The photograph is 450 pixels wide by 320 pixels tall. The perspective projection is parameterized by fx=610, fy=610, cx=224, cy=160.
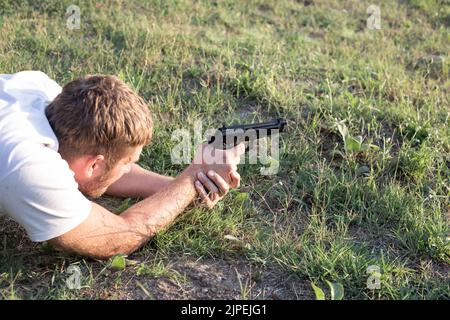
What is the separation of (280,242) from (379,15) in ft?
15.6

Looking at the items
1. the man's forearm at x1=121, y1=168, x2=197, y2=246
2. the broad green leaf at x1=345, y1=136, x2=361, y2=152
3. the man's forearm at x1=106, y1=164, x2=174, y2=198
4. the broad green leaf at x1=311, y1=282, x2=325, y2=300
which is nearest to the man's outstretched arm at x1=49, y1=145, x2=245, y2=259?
the man's forearm at x1=121, y1=168, x2=197, y2=246

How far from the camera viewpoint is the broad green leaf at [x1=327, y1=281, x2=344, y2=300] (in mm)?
2662

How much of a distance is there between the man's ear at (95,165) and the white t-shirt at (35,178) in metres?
0.18

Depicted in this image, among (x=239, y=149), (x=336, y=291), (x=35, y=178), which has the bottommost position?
(x=336, y=291)

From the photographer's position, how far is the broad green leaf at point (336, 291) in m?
2.66

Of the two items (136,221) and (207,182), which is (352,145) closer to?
(207,182)

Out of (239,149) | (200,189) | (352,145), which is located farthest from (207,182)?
(352,145)

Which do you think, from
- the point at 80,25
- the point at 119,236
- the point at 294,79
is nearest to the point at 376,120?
the point at 294,79

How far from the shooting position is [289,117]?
422 cm

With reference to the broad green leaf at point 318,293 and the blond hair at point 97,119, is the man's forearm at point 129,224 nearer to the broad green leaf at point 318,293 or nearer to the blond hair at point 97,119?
the blond hair at point 97,119

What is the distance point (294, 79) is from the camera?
466cm

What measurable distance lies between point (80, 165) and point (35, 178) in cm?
36

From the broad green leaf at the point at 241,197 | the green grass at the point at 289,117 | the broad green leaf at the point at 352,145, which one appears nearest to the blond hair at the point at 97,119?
the green grass at the point at 289,117

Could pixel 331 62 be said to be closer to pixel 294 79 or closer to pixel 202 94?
pixel 294 79
